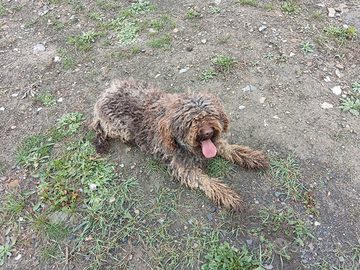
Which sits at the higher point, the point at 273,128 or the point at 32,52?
the point at 32,52

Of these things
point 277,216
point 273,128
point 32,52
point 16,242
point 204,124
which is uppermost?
point 204,124

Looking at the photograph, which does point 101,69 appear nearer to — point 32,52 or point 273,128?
point 32,52

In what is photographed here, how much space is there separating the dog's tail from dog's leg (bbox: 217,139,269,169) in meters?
2.25

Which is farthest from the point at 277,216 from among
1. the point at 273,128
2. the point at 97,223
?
the point at 97,223

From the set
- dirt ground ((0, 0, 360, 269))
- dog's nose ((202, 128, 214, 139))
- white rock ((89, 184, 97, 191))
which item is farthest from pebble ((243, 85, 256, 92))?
white rock ((89, 184, 97, 191))

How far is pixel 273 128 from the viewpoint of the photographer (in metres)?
4.59

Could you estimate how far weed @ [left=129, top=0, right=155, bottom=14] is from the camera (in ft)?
22.6

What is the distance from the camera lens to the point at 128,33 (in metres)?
6.52

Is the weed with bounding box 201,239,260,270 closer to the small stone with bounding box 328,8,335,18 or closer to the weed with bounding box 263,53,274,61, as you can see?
the weed with bounding box 263,53,274,61

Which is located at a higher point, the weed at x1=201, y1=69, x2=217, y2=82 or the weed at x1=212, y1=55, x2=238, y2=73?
the weed at x1=212, y1=55, x2=238, y2=73

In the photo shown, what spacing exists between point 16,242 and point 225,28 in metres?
6.52

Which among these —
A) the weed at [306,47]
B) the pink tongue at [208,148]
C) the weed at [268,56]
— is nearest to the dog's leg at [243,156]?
the pink tongue at [208,148]

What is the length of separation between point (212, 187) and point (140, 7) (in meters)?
5.92

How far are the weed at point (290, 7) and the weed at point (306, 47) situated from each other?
1.22 metres
